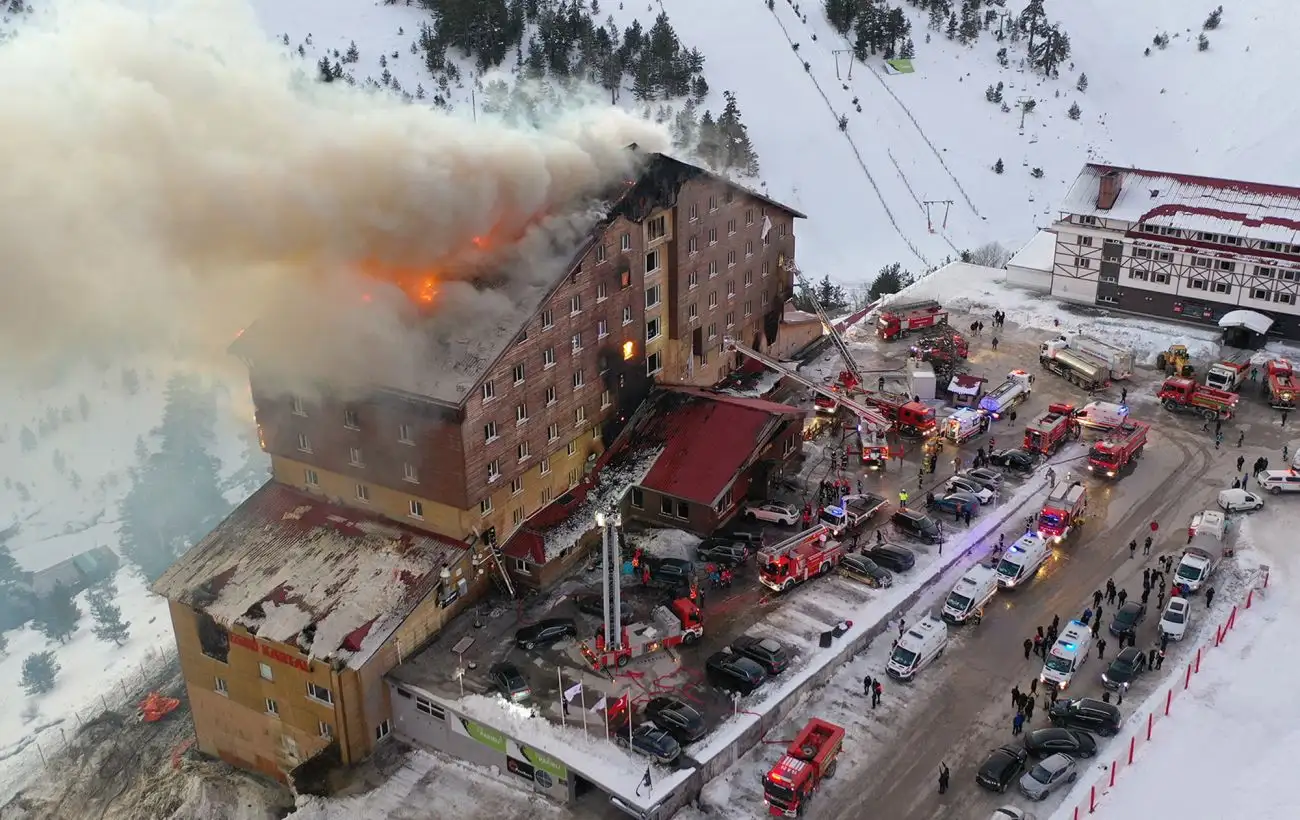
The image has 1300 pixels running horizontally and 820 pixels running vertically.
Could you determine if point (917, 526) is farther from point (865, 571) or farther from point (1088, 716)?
point (1088, 716)

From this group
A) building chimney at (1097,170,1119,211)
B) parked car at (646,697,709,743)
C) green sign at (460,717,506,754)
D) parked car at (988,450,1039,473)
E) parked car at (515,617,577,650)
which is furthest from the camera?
building chimney at (1097,170,1119,211)

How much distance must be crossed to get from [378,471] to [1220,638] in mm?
31999

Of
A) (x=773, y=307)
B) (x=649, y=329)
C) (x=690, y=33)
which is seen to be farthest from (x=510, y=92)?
(x=649, y=329)

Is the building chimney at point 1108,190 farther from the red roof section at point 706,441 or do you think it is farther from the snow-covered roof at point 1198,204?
the red roof section at point 706,441

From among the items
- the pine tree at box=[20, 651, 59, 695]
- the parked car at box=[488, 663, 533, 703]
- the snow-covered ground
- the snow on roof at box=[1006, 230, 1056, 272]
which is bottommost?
the pine tree at box=[20, 651, 59, 695]

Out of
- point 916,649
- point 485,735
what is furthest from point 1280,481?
point 485,735

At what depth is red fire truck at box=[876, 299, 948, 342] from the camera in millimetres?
71250

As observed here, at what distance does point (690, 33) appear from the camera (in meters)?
135

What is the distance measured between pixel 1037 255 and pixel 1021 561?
4092 cm

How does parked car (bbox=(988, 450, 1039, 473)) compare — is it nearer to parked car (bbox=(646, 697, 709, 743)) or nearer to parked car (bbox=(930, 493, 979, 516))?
parked car (bbox=(930, 493, 979, 516))

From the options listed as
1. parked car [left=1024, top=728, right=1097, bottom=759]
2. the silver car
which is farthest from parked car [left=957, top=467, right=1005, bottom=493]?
the silver car

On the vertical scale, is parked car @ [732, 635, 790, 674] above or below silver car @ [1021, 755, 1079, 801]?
above

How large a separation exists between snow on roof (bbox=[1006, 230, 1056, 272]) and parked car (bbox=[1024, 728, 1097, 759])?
150 feet

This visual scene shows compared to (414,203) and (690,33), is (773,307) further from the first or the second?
(690,33)
